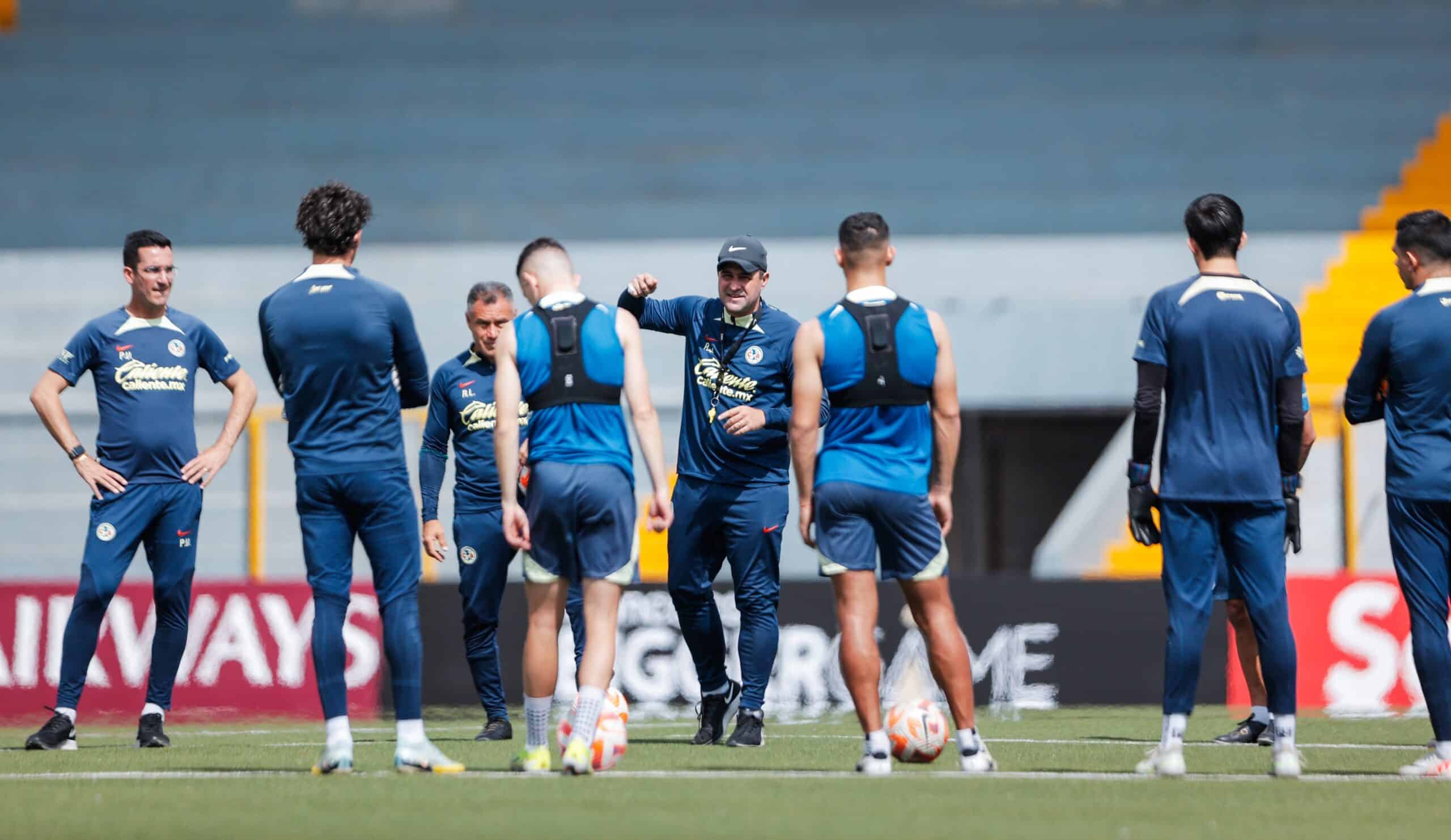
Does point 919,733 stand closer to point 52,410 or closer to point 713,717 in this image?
point 713,717

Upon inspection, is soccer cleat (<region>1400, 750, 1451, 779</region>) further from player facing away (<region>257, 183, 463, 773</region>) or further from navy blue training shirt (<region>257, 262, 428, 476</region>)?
navy blue training shirt (<region>257, 262, 428, 476</region>)

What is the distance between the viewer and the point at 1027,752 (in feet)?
25.3

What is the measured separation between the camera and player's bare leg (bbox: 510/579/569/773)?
21.0 ft

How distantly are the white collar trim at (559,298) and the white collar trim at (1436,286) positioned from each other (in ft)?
10.1

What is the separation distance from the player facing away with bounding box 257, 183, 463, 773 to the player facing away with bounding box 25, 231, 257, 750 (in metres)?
1.91

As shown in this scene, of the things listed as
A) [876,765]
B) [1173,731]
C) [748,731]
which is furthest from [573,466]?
[1173,731]

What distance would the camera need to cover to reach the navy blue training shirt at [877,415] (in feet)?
21.2

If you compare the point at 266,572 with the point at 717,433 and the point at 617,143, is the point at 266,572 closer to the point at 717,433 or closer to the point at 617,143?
the point at 617,143

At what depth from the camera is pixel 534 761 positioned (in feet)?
21.5

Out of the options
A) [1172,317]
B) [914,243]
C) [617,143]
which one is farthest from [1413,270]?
[617,143]

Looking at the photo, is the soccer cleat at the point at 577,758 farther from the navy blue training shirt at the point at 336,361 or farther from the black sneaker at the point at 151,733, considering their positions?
the black sneaker at the point at 151,733

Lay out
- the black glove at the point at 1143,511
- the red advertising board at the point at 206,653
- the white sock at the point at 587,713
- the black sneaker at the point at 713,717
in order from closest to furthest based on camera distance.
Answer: the white sock at the point at 587,713 → the black glove at the point at 1143,511 → the black sneaker at the point at 713,717 → the red advertising board at the point at 206,653

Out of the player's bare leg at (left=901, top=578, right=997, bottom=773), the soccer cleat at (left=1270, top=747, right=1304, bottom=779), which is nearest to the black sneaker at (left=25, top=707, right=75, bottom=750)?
the player's bare leg at (left=901, top=578, right=997, bottom=773)

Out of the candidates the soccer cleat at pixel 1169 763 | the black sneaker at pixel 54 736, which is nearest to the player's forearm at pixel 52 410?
the black sneaker at pixel 54 736
